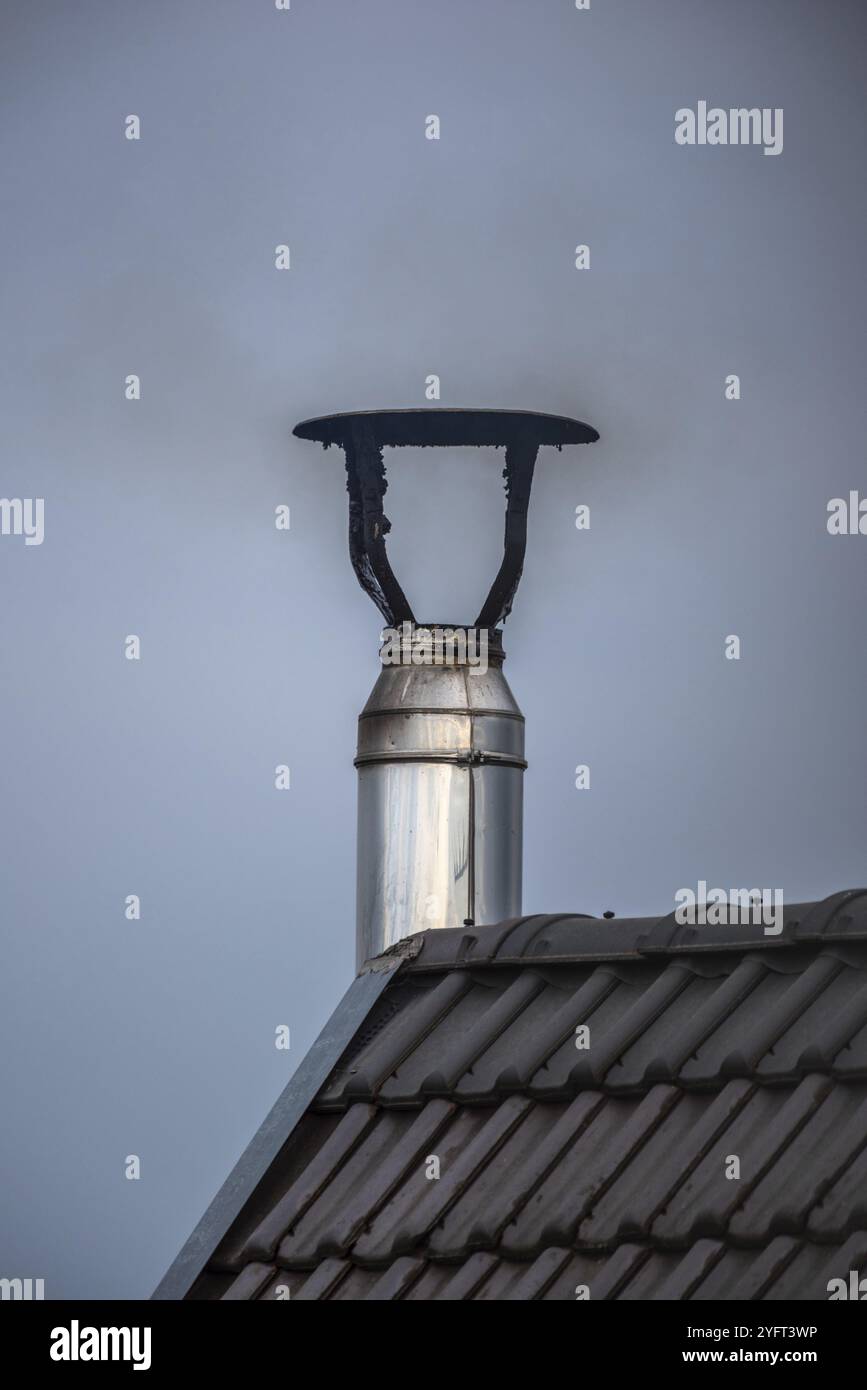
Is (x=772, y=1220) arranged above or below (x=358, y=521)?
below

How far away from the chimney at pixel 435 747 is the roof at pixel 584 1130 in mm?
2830

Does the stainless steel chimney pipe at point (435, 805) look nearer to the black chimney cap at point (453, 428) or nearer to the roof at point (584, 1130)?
the black chimney cap at point (453, 428)

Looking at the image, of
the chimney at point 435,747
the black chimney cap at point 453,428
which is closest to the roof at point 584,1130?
the chimney at point 435,747

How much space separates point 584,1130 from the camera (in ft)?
15.9

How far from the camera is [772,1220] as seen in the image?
165 inches

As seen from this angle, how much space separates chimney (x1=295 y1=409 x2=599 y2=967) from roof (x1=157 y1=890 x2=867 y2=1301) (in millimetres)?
2830

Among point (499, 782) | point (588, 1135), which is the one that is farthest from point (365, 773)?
point (588, 1135)

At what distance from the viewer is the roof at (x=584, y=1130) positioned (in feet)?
14.1

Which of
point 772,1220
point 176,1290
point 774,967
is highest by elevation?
point 774,967

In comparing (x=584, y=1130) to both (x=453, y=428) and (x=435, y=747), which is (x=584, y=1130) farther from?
(x=453, y=428)

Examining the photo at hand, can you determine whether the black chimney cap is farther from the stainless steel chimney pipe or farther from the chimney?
the stainless steel chimney pipe

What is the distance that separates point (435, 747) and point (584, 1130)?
4149 millimetres
